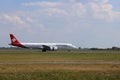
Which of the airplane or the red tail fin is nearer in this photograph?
the airplane

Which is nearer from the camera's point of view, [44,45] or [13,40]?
[44,45]

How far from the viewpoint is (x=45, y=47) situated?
13312 cm

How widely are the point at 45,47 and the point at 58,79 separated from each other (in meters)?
104

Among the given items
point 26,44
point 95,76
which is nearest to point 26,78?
point 95,76

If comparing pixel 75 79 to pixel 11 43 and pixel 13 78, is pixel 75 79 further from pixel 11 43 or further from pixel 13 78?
pixel 11 43

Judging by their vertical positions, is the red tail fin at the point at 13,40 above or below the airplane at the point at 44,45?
above

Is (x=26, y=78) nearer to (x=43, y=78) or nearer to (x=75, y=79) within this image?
(x=43, y=78)

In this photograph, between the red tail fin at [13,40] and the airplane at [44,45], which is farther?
the red tail fin at [13,40]

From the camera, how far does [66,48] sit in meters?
140

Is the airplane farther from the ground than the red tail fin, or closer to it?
closer to it

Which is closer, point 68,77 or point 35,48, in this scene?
point 68,77

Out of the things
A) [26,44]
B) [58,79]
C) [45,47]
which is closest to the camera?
[58,79]

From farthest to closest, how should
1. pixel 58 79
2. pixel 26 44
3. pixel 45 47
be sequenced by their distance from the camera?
1. pixel 26 44
2. pixel 45 47
3. pixel 58 79

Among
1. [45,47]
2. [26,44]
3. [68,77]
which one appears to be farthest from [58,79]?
[26,44]
